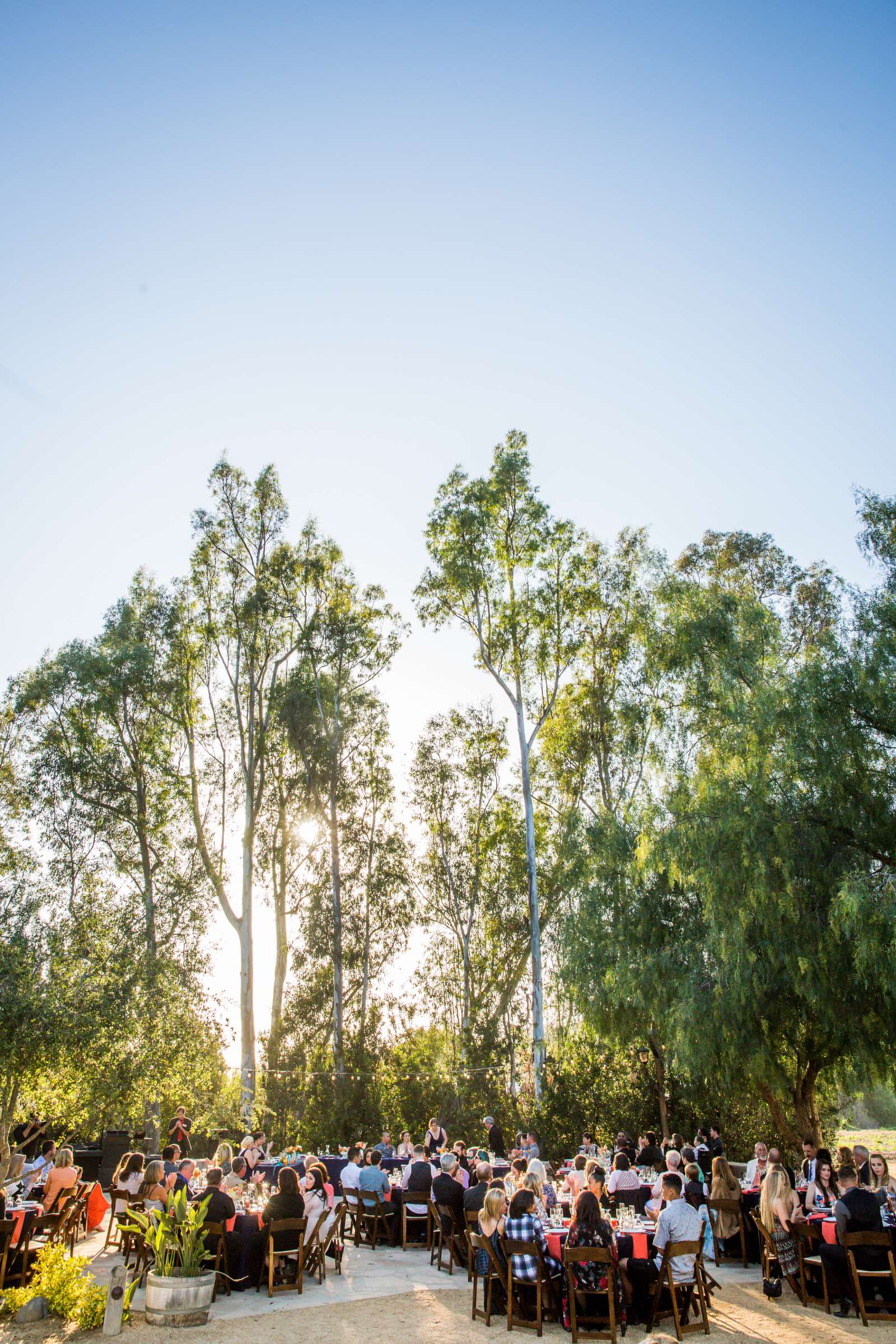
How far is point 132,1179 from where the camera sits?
36.4 ft

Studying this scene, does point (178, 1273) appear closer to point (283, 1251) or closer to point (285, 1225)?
point (285, 1225)

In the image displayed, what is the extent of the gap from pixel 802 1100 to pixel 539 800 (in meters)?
12.4

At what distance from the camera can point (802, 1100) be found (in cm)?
1500

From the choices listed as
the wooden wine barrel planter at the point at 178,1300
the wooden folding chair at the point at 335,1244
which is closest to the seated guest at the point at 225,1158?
the wooden folding chair at the point at 335,1244

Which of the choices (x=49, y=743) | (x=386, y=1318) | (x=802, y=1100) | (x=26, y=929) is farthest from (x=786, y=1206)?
(x=49, y=743)

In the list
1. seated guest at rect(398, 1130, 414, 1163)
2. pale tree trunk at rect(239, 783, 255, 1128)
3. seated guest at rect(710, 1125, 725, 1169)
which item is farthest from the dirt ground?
pale tree trunk at rect(239, 783, 255, 1128)

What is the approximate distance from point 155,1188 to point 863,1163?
8.25 m

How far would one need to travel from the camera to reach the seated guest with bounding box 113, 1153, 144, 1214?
36.0 feet

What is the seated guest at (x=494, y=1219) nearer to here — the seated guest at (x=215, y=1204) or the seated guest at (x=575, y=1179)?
the seated guest at (x=575, y=1179)

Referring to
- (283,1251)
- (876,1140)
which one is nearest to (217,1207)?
(283,1251)

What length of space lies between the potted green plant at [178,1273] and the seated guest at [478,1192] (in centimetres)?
285

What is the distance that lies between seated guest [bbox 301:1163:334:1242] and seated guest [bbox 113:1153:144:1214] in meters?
2.19

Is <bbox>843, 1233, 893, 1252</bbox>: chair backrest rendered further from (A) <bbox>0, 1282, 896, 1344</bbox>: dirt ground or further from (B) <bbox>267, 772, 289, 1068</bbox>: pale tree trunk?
(B) <bbox>267, 772, 289, 1068</bbox>: pale tree trunk

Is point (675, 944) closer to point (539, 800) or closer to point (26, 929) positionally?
point (539, 800)
